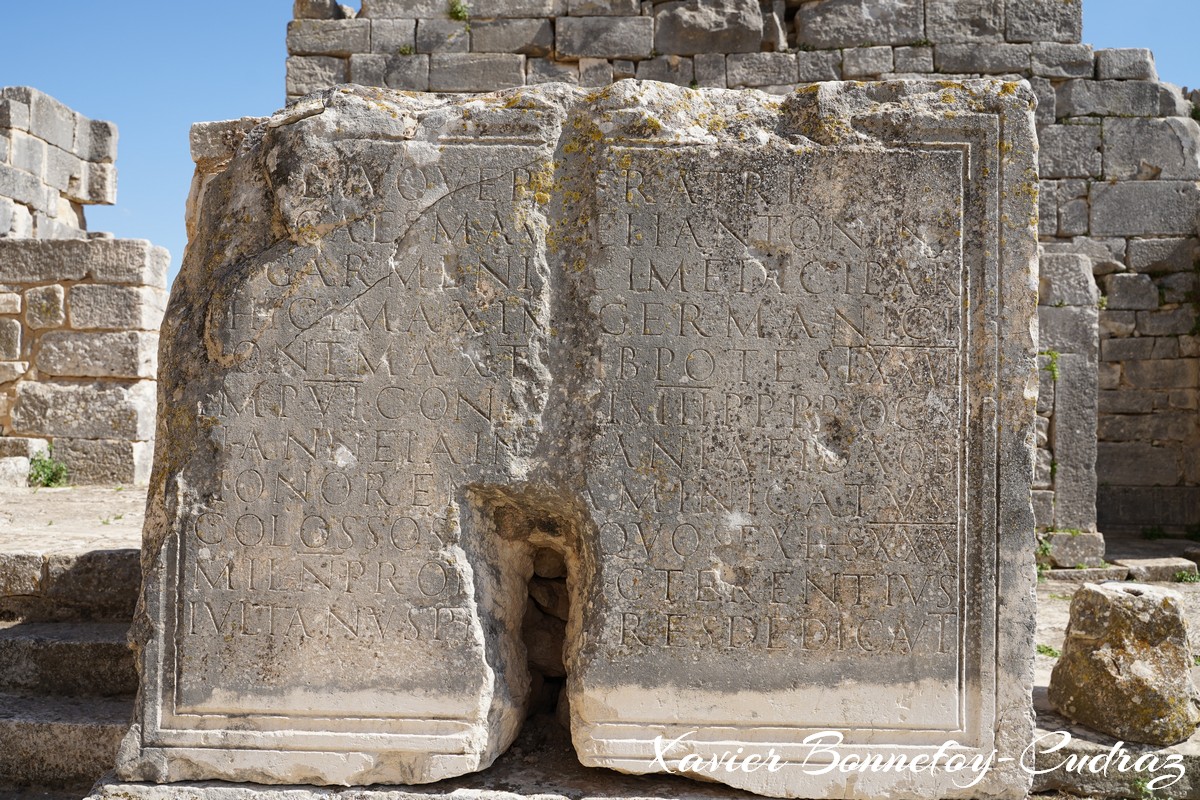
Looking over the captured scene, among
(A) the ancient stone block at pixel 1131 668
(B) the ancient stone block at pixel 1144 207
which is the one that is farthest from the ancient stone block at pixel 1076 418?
(A) the ancient stone block at pixel 1131 668

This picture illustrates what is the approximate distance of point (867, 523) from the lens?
2791mm

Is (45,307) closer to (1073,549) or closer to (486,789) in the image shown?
(486,789)

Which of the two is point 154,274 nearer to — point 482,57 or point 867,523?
point 482,57

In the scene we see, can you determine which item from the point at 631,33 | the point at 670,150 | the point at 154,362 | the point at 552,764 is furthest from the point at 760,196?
the point at 154,362

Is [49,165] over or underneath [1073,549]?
over

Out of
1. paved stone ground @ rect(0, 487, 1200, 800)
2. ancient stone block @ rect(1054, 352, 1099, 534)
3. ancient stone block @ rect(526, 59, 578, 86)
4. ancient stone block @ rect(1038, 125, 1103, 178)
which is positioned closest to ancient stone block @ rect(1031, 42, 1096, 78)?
ancient stone block @ rect(1038, 125, 1103, 178)

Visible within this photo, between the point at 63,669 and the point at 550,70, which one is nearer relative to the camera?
the point at 63,669

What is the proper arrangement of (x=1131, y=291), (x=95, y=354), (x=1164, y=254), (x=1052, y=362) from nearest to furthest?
(x=1052, y=362) < (x=95, y=354) < (x=1164, y=254) < (x=1131, y=291)

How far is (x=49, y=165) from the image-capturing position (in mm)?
9141

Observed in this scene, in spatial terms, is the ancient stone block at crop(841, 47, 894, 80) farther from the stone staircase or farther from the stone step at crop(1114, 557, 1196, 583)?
the stone staircase

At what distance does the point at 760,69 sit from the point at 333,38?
347 cm

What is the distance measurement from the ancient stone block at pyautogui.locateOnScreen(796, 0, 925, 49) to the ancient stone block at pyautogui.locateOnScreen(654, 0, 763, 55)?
0.50 metres

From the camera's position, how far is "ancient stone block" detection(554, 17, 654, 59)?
25.6 ft

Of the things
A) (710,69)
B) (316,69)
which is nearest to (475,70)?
(316,69)
